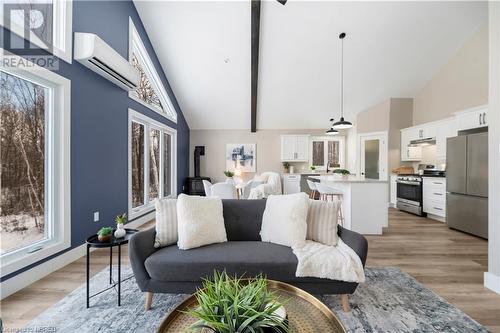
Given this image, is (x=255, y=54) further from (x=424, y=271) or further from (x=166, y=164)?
(x=424, y=271)

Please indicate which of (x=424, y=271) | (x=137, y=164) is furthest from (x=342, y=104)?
(x=137, y=164)

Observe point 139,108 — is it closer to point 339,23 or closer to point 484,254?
point 339,23

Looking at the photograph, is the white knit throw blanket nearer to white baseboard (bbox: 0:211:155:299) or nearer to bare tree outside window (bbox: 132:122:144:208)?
white baseboard (bbox: 0:211:155:299)

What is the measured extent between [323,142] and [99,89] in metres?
6.85

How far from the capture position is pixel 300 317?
42.2 inches

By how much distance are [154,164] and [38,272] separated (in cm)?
343

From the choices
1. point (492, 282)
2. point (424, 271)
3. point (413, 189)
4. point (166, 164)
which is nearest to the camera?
point (492, 282)

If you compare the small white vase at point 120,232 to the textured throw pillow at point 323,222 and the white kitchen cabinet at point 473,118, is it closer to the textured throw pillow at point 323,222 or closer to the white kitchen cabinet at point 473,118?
the textured throw pillow at point 323,222

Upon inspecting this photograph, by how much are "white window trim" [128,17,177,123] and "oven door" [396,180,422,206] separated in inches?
245

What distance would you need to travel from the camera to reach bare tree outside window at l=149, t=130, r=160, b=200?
16.9 feet

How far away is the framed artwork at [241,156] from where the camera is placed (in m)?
7.95

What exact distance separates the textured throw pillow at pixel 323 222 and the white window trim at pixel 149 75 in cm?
375

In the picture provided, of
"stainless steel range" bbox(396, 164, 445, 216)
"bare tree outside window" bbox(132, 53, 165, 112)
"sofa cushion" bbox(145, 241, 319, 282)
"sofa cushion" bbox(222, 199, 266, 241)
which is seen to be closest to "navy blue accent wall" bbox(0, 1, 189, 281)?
"bare tree outside window" bbox(132, 53, 165, 112)

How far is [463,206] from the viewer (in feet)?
A: 12.7
